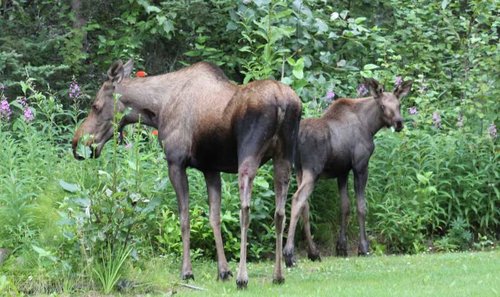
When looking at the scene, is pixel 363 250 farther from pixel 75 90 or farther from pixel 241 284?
pixel 75 90

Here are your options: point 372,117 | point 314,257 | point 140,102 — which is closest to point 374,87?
point 372,117

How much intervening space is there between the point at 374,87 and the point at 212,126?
4.24 metres

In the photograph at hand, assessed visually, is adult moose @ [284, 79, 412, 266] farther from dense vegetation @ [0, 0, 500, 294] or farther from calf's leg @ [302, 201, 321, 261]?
dense vegetation @ [0, 0, 500, 294]

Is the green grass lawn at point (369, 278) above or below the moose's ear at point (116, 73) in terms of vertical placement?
below

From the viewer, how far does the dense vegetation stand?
9.94 meters

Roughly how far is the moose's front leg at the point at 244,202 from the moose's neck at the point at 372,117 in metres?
4.55

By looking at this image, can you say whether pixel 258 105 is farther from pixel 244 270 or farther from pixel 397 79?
pixel 397 79

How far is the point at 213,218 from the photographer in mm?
10766

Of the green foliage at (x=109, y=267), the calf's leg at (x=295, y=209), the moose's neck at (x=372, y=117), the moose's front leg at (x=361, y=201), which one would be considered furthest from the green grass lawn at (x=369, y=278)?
the moose's neck at (x=372, y=117)

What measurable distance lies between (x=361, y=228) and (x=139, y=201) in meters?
4.71

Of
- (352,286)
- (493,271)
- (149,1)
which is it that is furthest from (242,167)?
(149,1)

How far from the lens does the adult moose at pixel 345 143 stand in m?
13.0

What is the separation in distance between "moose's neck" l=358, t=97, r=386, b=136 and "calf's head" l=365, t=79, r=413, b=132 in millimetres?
60

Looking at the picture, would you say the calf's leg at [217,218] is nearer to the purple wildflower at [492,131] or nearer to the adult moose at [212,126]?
the adult moose at [212,126]
